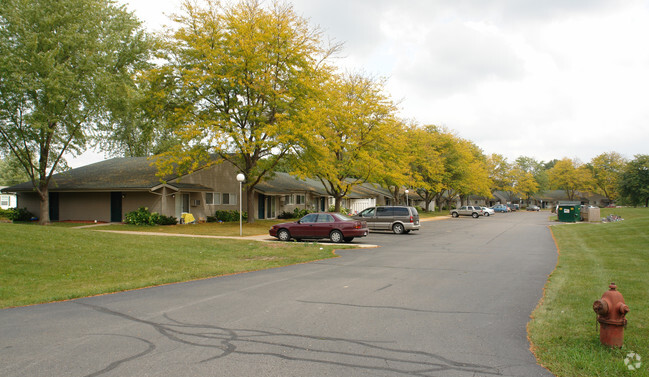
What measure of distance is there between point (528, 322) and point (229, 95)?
2679cm

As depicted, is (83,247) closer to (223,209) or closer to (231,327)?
(231,327)

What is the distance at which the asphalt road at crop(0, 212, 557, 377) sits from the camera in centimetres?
503

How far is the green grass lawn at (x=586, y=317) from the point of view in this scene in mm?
4988

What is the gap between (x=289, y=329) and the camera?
6.54 meters

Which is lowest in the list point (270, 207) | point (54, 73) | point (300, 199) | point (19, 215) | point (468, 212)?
point (468, 212)

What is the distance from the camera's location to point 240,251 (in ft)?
58.1

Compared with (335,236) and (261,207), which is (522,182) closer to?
(261,207)

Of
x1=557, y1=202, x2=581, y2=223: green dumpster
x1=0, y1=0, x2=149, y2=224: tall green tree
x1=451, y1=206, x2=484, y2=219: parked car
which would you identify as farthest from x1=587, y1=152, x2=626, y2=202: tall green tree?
x1=0, y1=0, x2=149, y2=224: tall green tree

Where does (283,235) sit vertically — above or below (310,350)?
above

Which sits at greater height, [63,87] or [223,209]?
[63,87]

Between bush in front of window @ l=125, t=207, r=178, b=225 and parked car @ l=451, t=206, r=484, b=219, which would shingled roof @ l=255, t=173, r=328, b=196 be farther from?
parked car @ l=451, t=206, r=484, b=219

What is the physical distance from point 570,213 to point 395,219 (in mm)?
24743

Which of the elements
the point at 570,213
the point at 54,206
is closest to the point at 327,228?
the point at 54,206

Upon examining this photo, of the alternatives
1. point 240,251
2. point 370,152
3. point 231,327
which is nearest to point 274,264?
point 240,251
